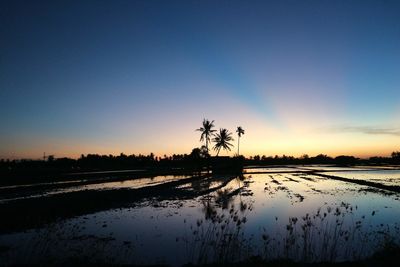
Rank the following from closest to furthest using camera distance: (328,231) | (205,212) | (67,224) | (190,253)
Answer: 1. (190,253)
2. (328,231)
3. (67,224)
4. (205,212)

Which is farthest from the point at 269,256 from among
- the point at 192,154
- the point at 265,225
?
the point at 192,154

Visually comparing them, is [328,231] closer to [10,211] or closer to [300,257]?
[300,257]

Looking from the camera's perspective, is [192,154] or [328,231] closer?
[328,231]

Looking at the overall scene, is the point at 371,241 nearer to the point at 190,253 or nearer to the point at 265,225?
the point at 265,225

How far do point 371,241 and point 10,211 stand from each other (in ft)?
54.0

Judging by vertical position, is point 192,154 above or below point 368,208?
above

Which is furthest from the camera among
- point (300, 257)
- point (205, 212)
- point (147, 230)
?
point (205, 212)

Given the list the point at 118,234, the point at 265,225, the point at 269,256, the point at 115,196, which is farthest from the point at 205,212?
the point at 115,196

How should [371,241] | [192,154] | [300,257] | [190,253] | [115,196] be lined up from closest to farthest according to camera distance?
[300,257] < [190,253] < [371,241] < [115,196] < [192,154]

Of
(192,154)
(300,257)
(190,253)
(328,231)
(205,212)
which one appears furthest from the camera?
(192,154)

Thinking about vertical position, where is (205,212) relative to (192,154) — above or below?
below

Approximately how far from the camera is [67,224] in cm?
1380

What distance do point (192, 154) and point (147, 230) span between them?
76.9 m

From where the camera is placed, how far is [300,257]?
28.4ft
